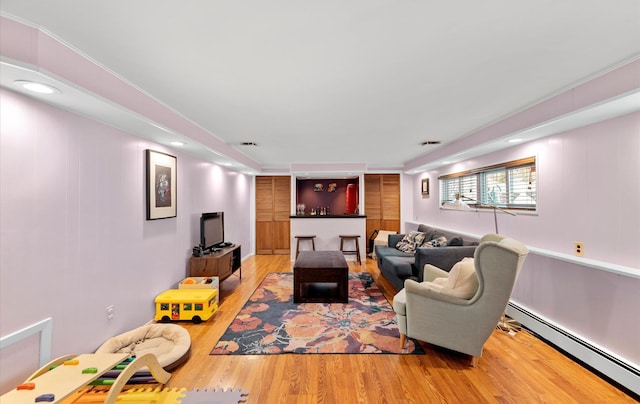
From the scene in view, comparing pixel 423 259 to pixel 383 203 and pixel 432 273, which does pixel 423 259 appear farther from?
pixel 383 203

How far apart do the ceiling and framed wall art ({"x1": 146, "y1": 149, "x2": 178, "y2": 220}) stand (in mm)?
695

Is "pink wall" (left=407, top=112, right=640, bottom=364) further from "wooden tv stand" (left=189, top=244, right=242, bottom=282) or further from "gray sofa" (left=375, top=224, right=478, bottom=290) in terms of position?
"wooden tv stand" (left=189, top=244, right=242, bottom=282)

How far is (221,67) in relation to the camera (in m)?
1.89

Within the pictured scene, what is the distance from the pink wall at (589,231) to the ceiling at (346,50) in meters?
0.64

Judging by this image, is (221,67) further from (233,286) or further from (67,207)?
(233,286)

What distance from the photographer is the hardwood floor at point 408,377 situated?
1.96m

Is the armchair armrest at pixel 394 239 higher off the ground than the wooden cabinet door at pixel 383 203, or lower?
lower

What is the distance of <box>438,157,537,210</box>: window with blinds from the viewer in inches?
127

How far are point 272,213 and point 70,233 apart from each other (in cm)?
531

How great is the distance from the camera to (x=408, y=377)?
7.15ft

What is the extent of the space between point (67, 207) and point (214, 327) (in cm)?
191

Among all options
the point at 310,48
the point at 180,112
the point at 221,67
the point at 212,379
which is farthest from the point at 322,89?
the point at 212,379

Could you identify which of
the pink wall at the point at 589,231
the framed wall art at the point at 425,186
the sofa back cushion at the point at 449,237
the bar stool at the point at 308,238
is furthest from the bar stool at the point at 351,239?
the pink wall at the point at 589,231

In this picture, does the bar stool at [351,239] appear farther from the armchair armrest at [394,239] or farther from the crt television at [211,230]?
the crt television at [211,230]
